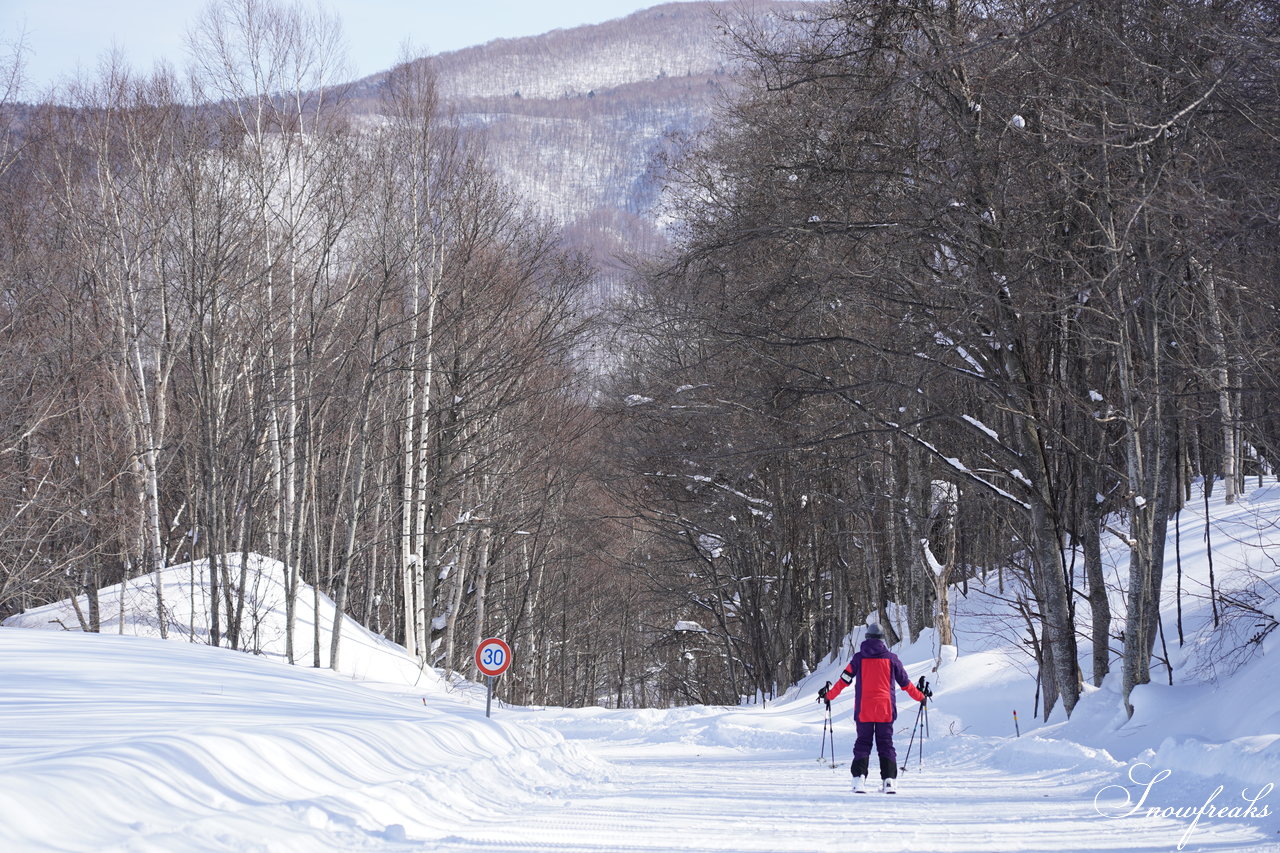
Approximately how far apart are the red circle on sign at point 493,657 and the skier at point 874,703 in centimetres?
485

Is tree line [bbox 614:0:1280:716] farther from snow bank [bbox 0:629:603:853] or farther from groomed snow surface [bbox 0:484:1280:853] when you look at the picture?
snow bank [bbox 0:629:603:853]

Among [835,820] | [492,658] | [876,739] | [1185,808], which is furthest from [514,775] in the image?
[1185,808]

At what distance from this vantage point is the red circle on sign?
13852 mm

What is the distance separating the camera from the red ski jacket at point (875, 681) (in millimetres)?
10438

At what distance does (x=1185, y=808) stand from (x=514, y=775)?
18.1ft

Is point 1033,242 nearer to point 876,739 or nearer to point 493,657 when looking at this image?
point 876,739

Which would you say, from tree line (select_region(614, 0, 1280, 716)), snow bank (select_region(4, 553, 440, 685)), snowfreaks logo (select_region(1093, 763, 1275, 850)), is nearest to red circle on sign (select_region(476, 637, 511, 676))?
tree line (select_region(614, 0, 1280, 716))

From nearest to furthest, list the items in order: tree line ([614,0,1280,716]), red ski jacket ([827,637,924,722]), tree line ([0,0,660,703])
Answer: tree line ([614,0,1280,716]), red ski jacket ([827,637,924,722]), tree line ([0,0,660,703])

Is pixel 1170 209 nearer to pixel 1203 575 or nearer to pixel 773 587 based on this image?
pixel 1203 575

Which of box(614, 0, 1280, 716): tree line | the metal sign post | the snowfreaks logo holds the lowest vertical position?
the metal sign post

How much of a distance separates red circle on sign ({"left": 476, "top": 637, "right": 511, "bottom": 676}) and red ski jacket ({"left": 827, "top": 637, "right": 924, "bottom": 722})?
4.93 meters

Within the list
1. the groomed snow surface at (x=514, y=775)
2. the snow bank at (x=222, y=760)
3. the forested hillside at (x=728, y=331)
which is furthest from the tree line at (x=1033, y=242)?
the snow bank at (x=222, y=760)

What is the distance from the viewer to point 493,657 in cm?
1404

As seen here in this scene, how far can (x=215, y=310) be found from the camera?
17484 mm
